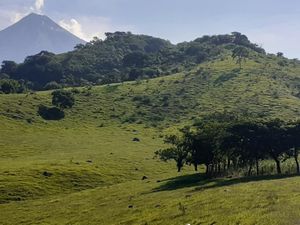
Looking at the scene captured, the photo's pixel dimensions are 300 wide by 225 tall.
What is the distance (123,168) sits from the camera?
102 meters

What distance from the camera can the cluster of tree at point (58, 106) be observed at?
161 metres

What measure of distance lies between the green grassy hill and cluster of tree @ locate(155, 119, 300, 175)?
580 cm

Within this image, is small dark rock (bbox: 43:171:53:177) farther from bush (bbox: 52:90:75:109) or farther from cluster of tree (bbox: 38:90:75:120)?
bush (bbox: 52:90:75:109)

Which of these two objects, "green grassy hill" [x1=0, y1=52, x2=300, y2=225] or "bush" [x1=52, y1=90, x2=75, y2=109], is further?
"bush" [x1=52, y1=90, x2=75, y2=109]

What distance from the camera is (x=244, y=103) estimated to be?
579 ft

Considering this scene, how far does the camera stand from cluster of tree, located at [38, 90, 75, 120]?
160938 millimetres

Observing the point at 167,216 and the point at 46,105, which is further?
the point at 46,105

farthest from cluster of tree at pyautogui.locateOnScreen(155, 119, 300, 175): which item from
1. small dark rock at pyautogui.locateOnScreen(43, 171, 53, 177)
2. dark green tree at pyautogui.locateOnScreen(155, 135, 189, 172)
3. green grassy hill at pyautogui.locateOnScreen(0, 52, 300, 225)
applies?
small dark rock at pyautogui.locateOnScreen(43, 171, 53, 177)

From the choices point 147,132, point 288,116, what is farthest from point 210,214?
point 288,116

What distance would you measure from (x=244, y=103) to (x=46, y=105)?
74.0 metres

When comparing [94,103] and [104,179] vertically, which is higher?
[94,103]

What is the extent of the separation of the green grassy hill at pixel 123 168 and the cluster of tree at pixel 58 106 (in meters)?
2.85

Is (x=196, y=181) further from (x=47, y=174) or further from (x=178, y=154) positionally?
(x=47, y=174)

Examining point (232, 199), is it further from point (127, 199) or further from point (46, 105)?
point (46, 105)
